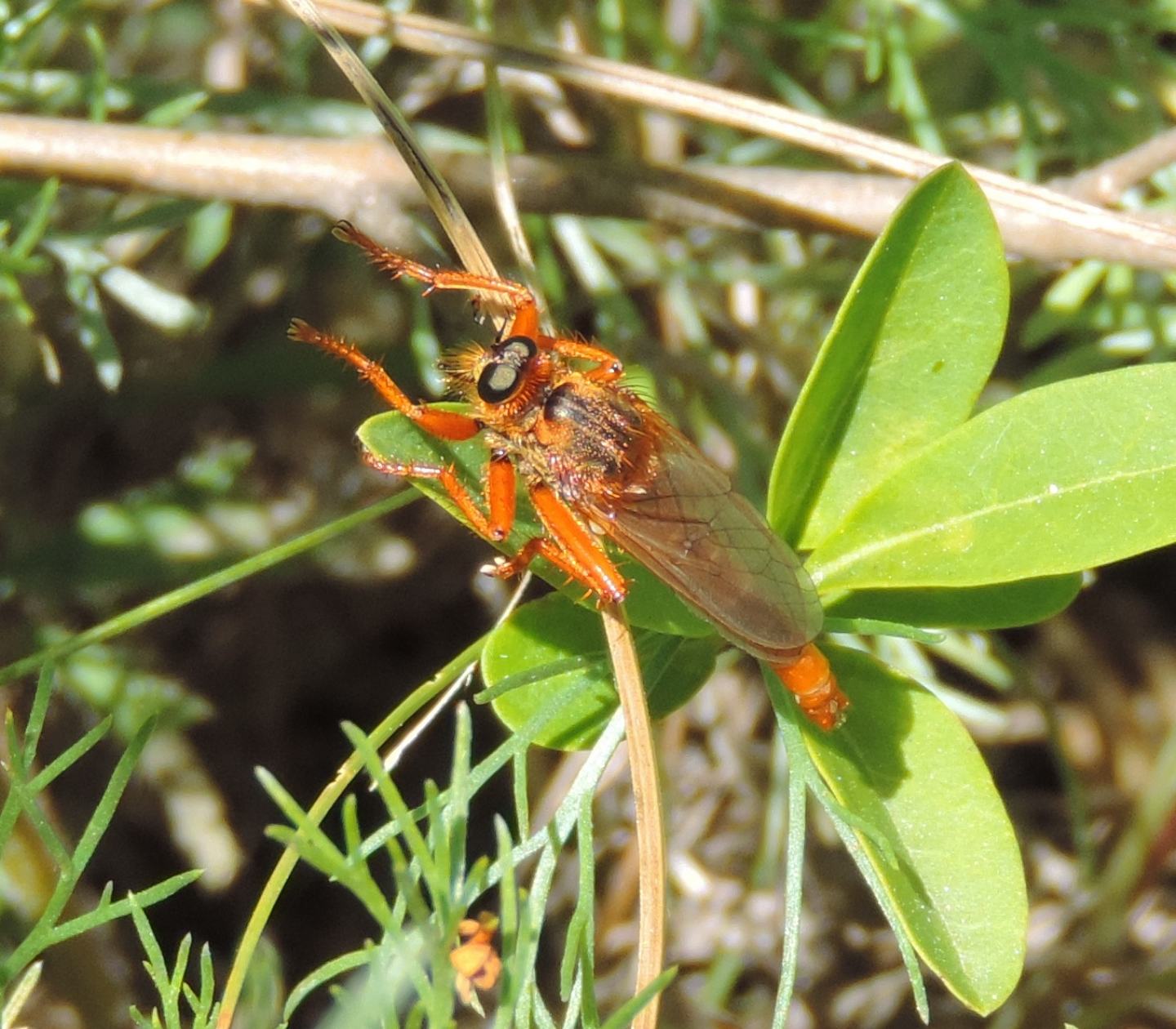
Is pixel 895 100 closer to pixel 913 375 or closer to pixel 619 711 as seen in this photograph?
pixel 913 375

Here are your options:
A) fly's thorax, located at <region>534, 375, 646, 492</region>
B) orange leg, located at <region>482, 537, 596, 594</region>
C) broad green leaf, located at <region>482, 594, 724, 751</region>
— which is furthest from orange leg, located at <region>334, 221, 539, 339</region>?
broad green leaf, located at <region>482, 594, 724, 751</region>

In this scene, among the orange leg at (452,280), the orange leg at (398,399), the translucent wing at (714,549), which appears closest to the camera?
the translucent wing at (714,549)

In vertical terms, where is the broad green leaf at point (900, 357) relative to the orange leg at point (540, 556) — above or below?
above

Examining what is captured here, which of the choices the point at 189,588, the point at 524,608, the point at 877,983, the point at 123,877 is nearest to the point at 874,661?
the point at 524,608

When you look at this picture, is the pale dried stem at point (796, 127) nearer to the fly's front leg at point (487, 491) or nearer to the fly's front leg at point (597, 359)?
the fly's front leg at point (597, 359)

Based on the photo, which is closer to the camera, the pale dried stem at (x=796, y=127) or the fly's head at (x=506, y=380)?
the pale dried stem at (x=796, y=127)

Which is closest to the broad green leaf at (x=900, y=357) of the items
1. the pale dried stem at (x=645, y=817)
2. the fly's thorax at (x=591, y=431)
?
the pale dried stem at (x=645, y=817)

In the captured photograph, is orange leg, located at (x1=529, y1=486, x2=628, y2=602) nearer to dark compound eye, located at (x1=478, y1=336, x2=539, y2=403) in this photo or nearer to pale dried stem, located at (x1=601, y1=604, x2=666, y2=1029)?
pale dried stem, located at (x1=601, y1=604, x2=666, y2=1029)
